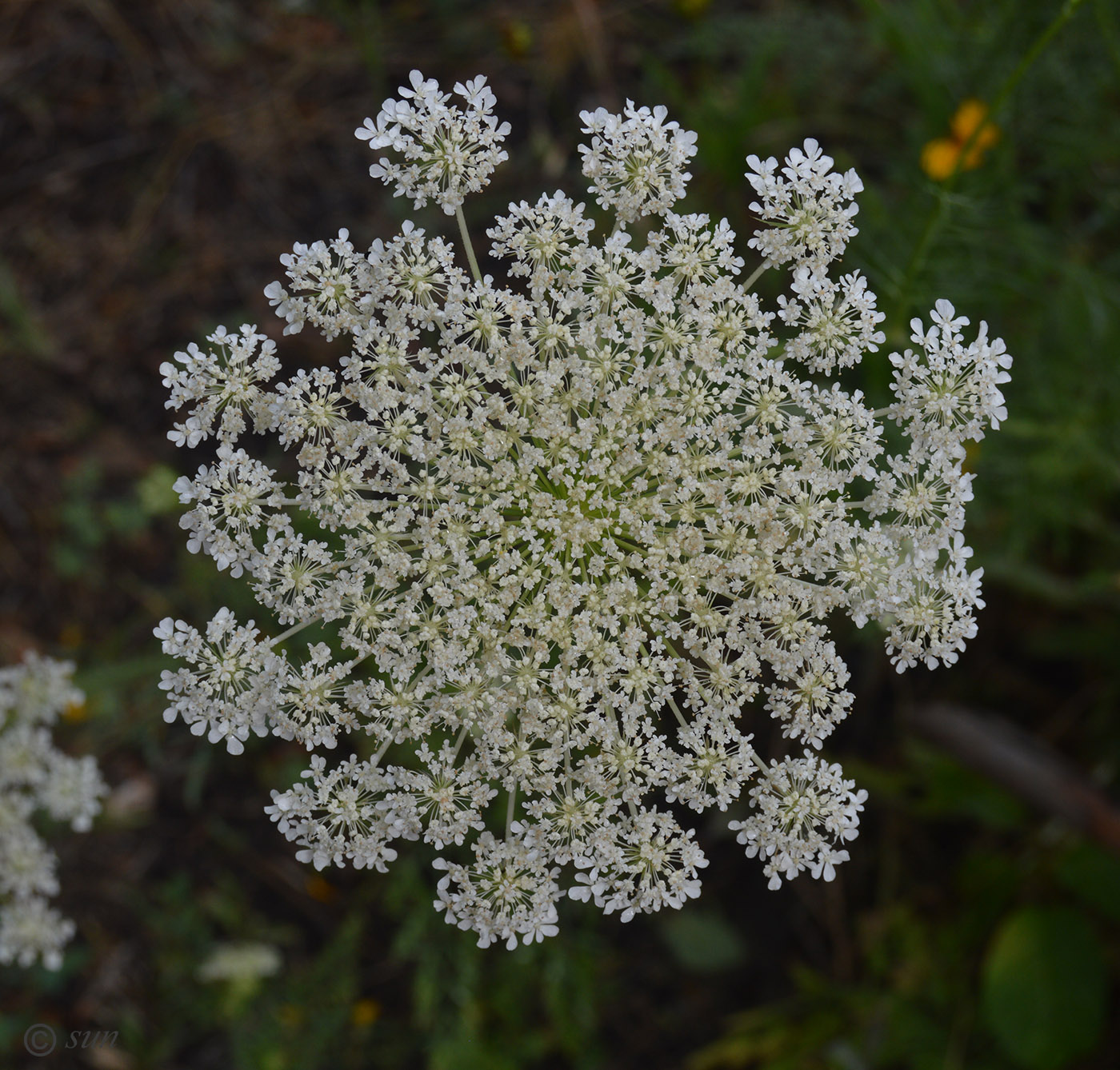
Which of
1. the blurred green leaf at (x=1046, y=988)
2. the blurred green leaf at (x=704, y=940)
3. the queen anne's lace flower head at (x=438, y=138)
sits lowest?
the blurred green leaf at (x=1046, y=988)

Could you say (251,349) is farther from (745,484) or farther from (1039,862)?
(1039,862)

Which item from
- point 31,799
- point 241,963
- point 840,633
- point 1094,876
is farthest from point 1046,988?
point 31,799

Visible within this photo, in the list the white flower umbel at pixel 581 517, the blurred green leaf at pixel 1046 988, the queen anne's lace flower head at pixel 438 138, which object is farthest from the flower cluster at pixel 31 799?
the blurred green leaf at pixel 1046 988

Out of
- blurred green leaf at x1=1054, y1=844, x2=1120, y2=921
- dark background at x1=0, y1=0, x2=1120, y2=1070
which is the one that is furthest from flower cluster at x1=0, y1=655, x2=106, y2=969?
blurred green leaf at x1=1054, y1=844, x2=1120, y2=921

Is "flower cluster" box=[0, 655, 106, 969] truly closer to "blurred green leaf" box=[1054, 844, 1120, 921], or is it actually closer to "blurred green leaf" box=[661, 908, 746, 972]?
"blurred green leaf" box=[661, 908, 746, 972]

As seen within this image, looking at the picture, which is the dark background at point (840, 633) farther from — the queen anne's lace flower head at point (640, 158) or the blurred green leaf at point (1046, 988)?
the queen anne's lace flower head at point (640, 158)

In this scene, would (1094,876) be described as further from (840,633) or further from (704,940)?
(704,940)

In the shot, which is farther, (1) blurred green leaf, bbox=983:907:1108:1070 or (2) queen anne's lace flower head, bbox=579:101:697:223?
Result: (1) blurred green leaf, bbox=983:907:1108:1070
